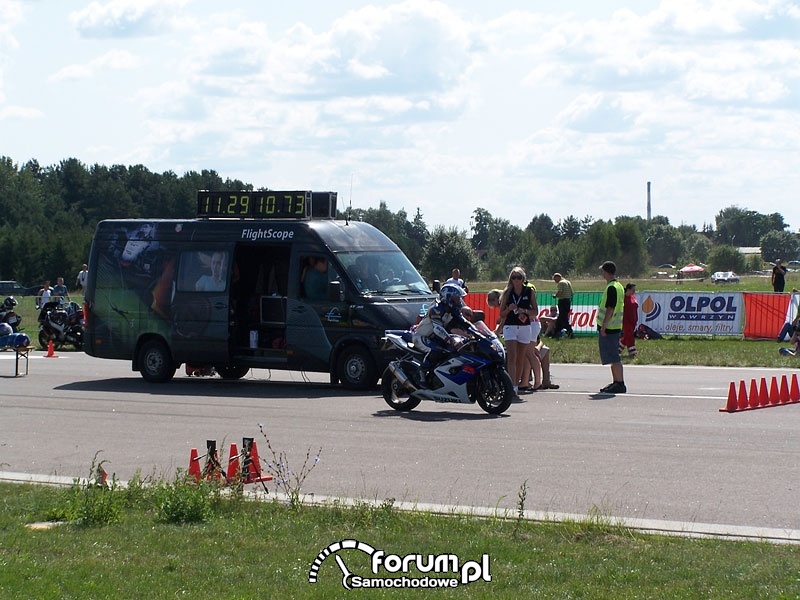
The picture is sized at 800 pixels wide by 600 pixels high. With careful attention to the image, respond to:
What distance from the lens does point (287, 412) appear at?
15.3m

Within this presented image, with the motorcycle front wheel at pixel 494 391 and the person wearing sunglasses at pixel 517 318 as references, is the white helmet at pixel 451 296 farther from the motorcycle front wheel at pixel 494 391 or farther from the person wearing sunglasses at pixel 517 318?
the person wearing sunglasses at pixel 517 318

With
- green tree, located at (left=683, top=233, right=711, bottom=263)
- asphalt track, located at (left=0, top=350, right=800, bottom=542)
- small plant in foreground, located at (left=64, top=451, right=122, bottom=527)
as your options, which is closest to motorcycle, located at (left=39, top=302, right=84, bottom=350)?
asphalt track, located at (left=0, top=350, right=800, bottom=542)

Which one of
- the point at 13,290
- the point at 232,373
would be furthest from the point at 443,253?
the point at 232,373

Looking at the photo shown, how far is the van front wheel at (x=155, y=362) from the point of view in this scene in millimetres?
18891

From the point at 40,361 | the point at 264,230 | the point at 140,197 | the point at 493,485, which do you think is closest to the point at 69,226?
the point at 140,197

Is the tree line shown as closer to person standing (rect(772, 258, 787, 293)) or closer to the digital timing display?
person standing (rect(772, 258, 787, 293))

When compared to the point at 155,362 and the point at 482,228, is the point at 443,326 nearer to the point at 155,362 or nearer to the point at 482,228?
the point at 155,362

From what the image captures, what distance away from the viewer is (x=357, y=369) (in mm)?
17375

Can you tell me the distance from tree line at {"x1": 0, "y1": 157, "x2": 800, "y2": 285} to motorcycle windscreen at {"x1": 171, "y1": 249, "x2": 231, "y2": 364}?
46530mm

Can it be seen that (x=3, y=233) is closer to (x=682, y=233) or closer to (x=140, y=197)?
(x=140, y=197)

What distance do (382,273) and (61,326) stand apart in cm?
1292

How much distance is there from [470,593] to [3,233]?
8738 cm

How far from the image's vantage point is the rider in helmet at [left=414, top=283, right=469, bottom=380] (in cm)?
1494

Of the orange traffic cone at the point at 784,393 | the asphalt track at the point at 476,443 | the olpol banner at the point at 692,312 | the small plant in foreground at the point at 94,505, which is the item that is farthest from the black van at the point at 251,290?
the olpol banner at the point at 692,312
